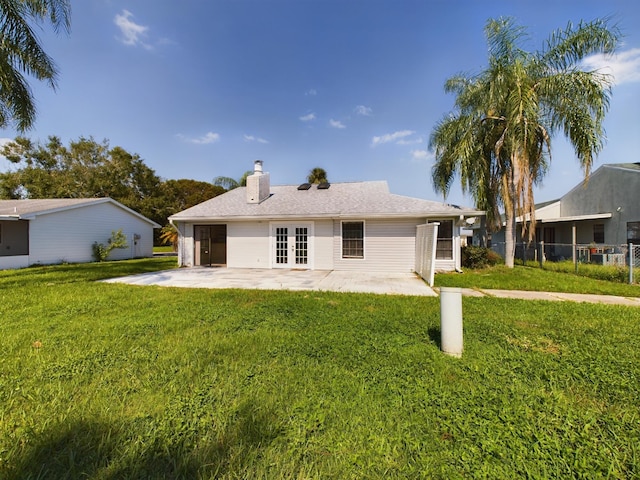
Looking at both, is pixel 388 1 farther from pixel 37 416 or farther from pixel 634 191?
pixel 634 191

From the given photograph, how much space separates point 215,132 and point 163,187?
20097mm

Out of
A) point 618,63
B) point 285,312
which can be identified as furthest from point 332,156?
point 285,312

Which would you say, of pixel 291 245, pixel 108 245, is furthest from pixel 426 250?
pixel 108 245

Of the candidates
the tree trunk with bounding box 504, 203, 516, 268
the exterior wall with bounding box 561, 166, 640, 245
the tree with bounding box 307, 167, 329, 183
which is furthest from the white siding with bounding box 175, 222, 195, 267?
the exterior wall with bounding box 561, 166, 640, 245

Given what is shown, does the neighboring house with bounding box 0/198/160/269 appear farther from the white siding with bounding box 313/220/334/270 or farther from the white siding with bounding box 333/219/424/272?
the white siding with bounding box 333/219/424/272

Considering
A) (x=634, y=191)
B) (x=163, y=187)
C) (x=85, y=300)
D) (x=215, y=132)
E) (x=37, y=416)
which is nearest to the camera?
(x=37, y=416)

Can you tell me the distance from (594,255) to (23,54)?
2385cm

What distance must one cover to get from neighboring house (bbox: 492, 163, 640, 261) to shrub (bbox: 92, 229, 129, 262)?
78.8 feet

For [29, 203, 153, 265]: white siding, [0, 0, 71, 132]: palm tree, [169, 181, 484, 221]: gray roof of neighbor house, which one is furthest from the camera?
[29, 203, 153, 265]: white siding

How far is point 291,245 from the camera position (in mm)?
11992

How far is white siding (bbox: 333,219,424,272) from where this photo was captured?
1096cm

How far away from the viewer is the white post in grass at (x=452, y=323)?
3.43 meters

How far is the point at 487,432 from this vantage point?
206 cm

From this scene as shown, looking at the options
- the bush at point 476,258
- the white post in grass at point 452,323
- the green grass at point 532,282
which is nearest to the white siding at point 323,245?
the green grass at point 532,282
